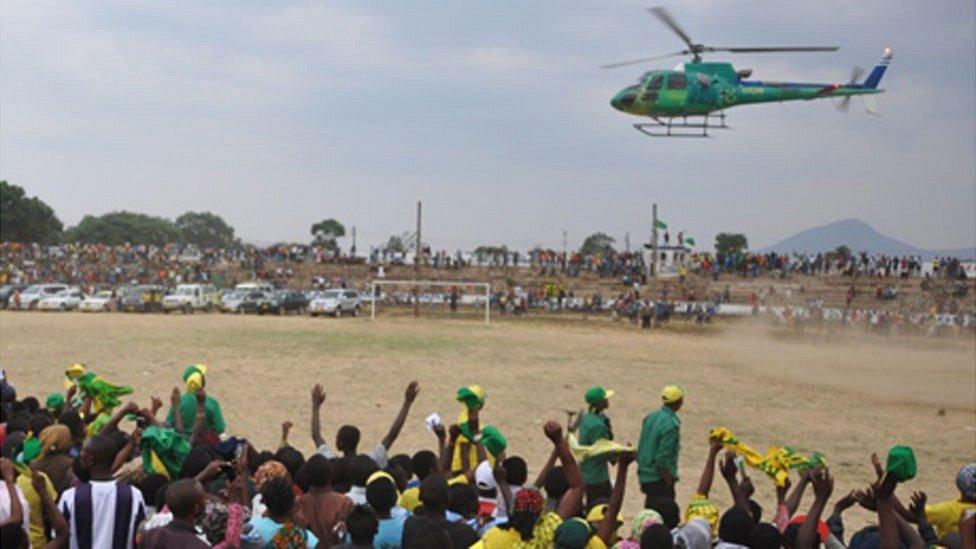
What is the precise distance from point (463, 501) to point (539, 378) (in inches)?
662

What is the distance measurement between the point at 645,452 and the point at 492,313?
42.4 metres

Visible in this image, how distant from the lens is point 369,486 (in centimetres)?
542

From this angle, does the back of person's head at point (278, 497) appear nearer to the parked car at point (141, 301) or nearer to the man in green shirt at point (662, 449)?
the man in green shirt at point (662, 449)

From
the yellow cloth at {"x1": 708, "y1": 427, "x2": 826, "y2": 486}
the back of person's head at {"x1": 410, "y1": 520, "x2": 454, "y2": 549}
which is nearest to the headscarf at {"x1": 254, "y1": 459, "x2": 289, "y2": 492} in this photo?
the back of person's head at {"x1": 410, "y1": 520, "x2": 454, "y2": 549}

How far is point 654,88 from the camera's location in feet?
→ 92.1

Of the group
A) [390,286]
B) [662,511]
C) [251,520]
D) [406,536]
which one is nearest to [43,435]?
[251,520]

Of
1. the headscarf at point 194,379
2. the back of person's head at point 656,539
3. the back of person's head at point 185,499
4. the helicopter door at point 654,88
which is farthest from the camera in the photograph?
the helicopter door at point 654,88

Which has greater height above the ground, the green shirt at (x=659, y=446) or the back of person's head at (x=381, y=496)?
the back of person's head at (x=381, y=496)

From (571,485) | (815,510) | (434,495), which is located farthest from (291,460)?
(815,510)

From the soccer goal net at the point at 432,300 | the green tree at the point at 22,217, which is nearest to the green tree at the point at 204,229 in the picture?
the green tree at the point at 22,217

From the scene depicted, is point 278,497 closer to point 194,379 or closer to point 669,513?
point 669,513

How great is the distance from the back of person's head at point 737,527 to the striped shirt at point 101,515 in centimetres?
317

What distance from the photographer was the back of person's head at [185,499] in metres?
4.72

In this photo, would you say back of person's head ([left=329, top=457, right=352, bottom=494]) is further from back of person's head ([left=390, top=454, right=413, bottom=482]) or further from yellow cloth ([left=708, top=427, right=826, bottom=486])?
yellow cloth ([left=708, top=427, right=826, bottom=486])
